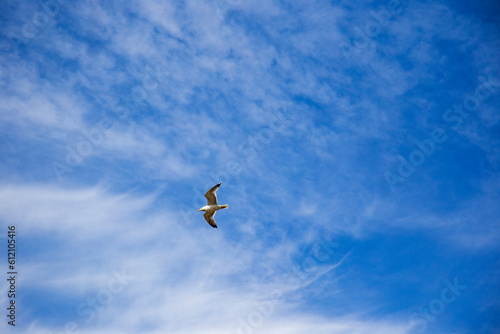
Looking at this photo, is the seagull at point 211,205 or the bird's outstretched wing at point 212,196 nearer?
the bird's outstretched wing at point 212,196

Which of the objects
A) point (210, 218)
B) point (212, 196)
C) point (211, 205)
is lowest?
point (210, 218)

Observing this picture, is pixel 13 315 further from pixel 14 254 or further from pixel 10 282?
pixel 14 254

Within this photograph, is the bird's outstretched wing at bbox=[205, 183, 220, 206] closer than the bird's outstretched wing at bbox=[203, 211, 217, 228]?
Yes

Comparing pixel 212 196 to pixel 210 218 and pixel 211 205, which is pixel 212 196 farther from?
pixel 210 218

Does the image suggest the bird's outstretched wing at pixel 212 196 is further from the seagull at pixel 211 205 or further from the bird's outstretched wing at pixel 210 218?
the bird's outstretched wing at pixel 210 218

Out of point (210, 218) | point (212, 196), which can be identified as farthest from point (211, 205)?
point (210, 218)

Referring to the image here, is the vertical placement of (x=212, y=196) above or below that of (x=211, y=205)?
above

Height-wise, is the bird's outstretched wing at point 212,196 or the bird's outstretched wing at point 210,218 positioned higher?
the bird's outstretched wing at point 212,196

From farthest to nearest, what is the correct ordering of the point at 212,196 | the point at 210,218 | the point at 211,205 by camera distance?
the point at 210,218 → the point at 211,205 → the point at 212,196

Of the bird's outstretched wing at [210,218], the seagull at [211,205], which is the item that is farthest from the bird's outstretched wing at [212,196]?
the bird's outstretched wing at [210,218]

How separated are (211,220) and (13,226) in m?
22.3

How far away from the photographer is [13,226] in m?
41.8

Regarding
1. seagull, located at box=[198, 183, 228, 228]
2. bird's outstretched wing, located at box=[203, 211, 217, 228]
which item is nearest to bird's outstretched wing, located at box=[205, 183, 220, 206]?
seagull, located at box=[198, 183, 228, 228]

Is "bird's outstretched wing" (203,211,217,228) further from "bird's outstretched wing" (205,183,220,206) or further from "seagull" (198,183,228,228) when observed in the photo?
"bird's outstretched wing" (205,183,220,206)
